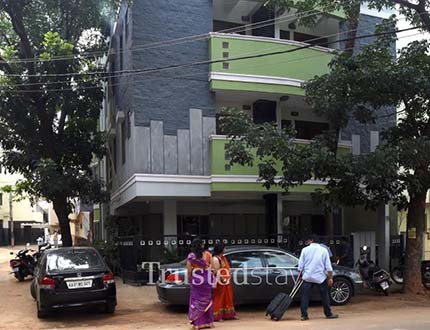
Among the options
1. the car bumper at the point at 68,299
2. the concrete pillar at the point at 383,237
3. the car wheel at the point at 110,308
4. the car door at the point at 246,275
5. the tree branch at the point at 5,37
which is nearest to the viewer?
the car bumper at the point at 68,299

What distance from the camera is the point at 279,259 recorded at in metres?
12.2

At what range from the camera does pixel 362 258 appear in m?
15.2

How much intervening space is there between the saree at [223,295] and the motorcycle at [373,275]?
503cm

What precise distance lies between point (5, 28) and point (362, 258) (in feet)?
48.8

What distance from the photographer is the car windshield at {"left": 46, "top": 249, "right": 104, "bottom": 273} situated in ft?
37.3

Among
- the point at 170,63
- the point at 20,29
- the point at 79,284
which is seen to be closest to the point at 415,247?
the point at 170,63

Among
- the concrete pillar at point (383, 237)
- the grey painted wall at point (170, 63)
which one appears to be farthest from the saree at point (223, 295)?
the concrete pillar at point (383, 237)

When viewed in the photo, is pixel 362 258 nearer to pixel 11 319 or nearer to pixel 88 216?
pixel 11 319

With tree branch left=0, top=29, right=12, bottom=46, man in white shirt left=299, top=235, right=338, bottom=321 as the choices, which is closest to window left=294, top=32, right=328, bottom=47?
tree branch left=0, top=29, right=12, bottom=46

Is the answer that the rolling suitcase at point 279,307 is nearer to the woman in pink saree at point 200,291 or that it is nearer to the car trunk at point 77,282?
the woman in pink saree at point 200,291

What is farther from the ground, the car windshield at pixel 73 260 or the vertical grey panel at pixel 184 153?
the vertical grey panel at pixel 184 153

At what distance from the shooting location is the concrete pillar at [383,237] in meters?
19.0

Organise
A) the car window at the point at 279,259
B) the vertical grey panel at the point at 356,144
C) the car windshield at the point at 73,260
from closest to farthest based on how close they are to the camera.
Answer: the car windshield at the point at 73,260 < the car window at the point at 279,259 < the vertical grey panel at the point at 356,144

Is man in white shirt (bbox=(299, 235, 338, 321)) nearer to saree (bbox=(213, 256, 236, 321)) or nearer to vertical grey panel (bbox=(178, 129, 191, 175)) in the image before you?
saree (bbox=(213, 256, 236, 321))
